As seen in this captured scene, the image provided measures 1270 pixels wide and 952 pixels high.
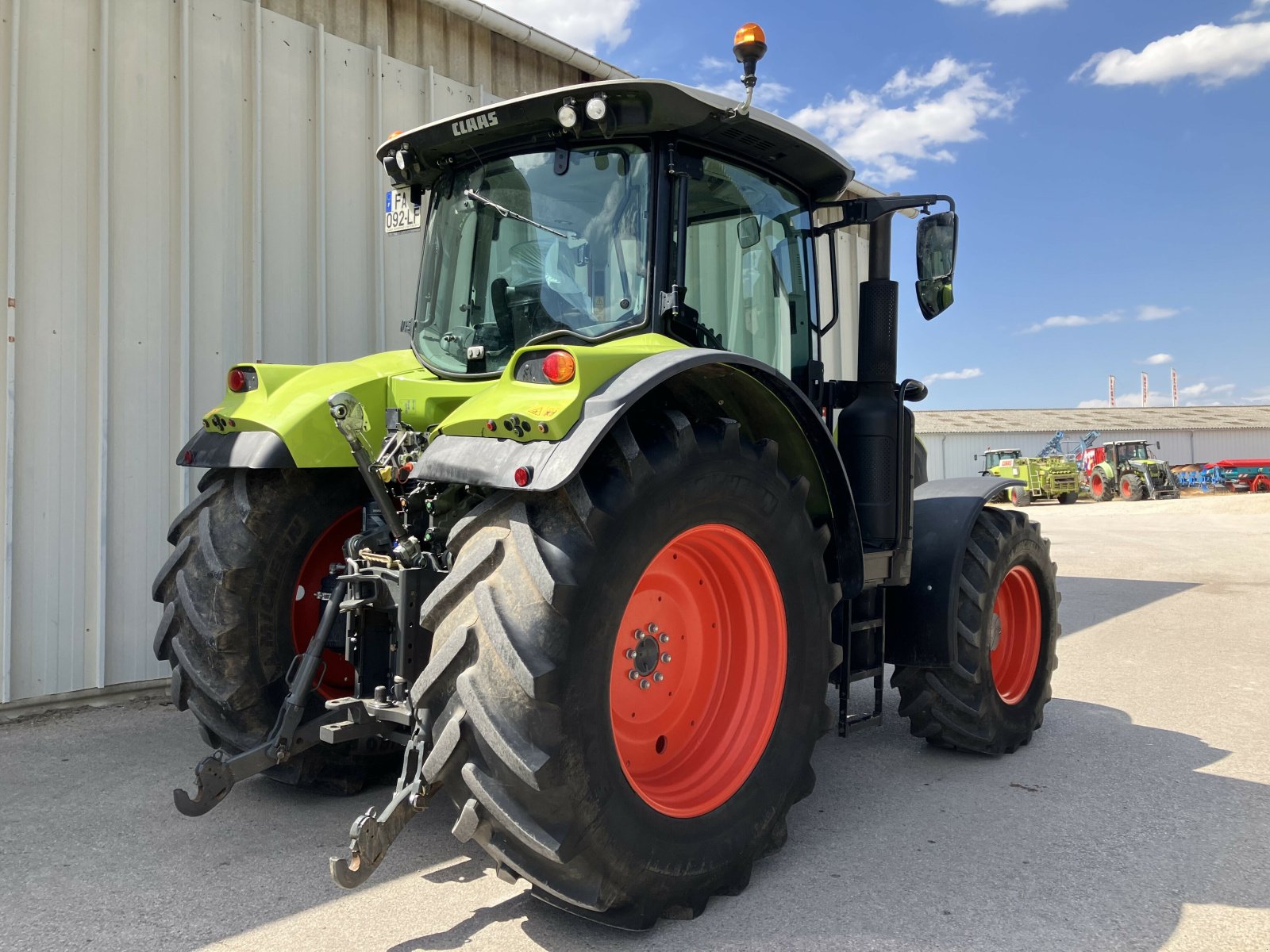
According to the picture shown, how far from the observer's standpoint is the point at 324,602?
3564 millimetres

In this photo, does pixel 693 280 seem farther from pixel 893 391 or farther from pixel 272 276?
pixel 272 276

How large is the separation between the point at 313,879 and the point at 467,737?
95cm

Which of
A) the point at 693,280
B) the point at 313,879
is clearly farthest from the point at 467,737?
the point at 693,280

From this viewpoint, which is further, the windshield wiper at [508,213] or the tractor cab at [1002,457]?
the tractor cab at [1002,457]

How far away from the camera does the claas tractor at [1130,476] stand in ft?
101

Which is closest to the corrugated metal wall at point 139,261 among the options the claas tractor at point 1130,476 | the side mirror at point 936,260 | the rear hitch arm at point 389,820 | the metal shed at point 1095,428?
the rear hitch arm at point 389,820

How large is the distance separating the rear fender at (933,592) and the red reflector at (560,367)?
2.15 meters

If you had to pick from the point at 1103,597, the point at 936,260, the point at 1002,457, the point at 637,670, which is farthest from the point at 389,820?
the point at 1002,457

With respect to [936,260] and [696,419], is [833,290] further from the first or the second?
[696,419]

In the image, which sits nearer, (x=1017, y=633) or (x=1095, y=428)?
(x=1017, y=633)

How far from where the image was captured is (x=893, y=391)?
3957 millimetres

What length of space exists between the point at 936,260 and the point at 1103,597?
717cm

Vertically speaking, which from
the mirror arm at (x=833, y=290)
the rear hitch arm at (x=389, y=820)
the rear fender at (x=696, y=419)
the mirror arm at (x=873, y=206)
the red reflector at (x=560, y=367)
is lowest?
the rear hitch arm at (x=389, y=820)

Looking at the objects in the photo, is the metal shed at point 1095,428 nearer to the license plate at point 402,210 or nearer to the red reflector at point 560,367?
the license plate at point 402,210
